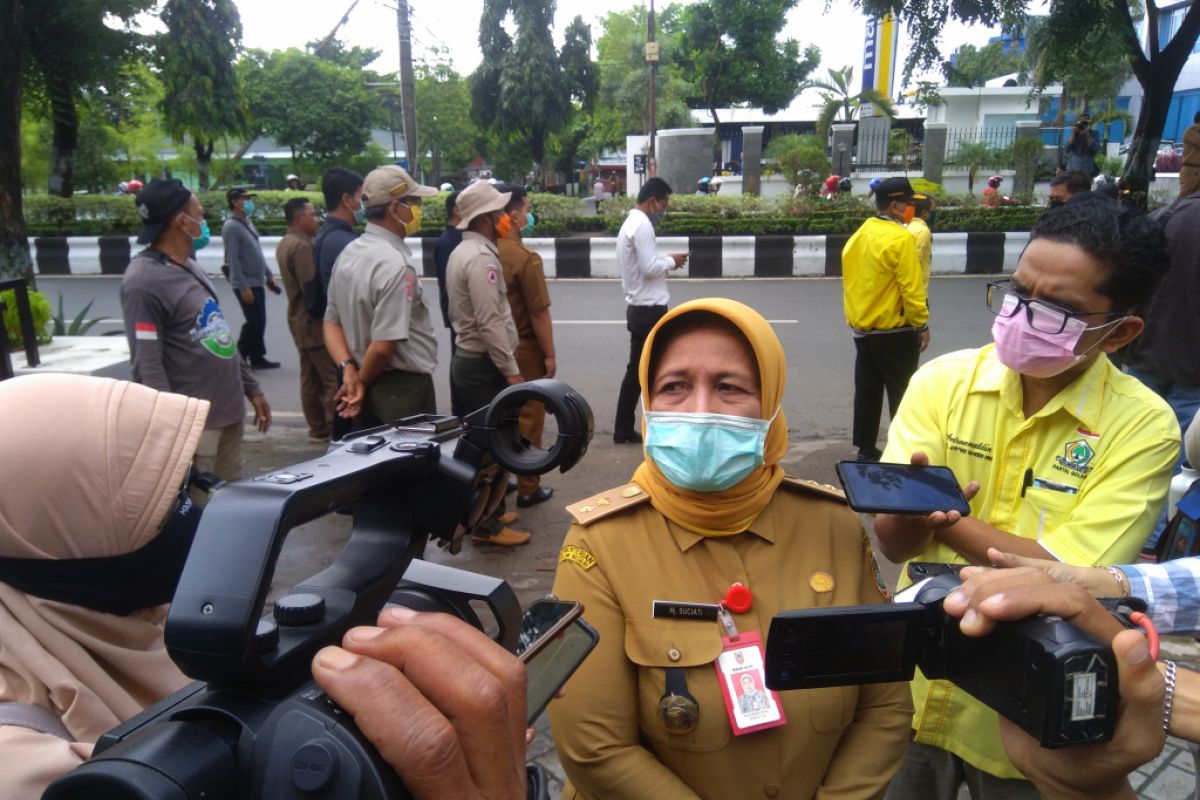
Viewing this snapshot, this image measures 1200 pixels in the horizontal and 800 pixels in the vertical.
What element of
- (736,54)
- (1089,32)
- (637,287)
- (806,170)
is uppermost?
(736,54)

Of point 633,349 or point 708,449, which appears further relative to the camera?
point 633,349

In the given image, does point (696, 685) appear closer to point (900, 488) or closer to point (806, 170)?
point (900, 488)

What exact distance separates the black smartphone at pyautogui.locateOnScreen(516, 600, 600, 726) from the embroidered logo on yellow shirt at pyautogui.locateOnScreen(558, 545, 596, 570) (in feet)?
1.65

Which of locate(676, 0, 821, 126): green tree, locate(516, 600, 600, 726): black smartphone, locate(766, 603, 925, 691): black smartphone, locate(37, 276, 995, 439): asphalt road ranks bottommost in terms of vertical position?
locate(37, 276, 995, 439): asphalt road

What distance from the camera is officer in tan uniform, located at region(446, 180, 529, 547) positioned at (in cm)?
411

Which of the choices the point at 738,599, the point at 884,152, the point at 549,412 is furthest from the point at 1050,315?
the point at 884,152

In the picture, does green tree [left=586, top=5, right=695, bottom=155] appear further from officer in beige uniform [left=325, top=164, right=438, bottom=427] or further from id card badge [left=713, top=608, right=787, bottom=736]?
id card badge [left=713, top=608, right=787, bottom=736]

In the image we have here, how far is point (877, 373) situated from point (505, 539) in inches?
99.0

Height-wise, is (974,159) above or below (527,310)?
above

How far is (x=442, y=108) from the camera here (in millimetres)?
36406

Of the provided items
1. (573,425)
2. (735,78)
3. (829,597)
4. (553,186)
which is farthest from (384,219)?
(735,78)

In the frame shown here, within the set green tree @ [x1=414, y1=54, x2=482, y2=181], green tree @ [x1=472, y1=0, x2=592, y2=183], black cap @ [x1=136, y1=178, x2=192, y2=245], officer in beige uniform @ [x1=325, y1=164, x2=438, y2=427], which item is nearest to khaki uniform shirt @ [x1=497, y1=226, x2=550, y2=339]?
officer in beige uniform @ [x1=325, y1=164, x2=438, y2=427]

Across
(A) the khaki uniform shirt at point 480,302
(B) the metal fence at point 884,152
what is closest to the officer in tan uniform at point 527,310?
(A) the khaki uniform shirt at point 480,302

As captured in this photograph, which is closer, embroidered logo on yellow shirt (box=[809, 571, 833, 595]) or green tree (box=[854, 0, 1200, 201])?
embroidered logo on yellow shirt (box=[809, 571, 833, 595])
